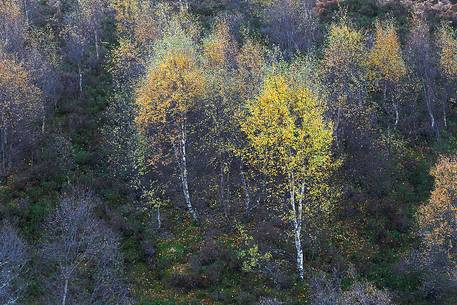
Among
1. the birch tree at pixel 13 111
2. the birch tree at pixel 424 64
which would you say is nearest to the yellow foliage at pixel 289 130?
the birch tree at pixel 13 111

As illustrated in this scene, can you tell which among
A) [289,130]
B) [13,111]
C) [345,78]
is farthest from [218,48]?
[289,130]

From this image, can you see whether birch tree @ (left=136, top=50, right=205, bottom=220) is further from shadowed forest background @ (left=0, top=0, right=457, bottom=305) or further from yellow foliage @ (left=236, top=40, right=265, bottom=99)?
yellow foliage @ (left=236, top=40, right=265, bottom=99)

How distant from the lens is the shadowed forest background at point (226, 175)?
23.9 meters

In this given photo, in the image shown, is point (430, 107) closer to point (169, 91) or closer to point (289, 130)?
point (289, 130)

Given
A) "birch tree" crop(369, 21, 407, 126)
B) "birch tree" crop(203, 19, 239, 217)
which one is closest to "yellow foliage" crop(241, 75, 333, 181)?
"birch tree" crop(203, 19, 239, 217)

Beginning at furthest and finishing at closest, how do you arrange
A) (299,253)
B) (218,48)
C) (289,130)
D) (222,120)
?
(218,48), (222,120), (299,253), (289,130)

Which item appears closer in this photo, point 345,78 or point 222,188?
point 222,188

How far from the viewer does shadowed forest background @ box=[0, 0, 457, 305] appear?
23906 mm

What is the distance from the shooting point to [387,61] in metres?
43.1

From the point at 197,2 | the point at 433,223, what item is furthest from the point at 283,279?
the point at 197,2

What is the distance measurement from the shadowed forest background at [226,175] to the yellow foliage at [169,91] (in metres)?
0.12

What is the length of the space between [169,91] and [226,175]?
297 inches

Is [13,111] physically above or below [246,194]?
above

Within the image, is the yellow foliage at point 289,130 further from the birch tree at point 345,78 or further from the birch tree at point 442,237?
the birch tree at point 345,78
